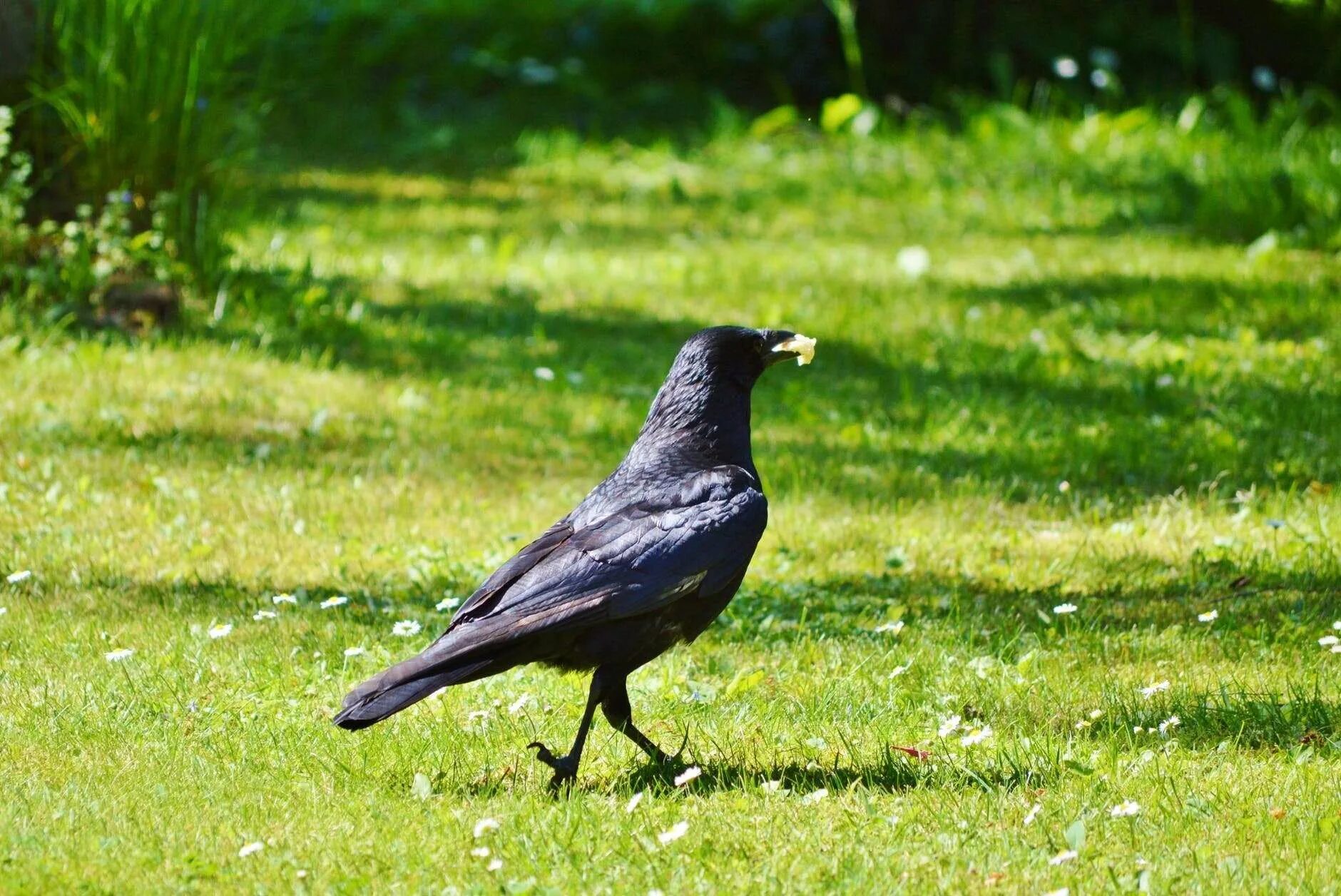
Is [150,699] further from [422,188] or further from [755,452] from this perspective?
[422,188]

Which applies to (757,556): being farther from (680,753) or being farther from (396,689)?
(396,689)

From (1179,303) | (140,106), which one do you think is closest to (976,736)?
(1179,303)

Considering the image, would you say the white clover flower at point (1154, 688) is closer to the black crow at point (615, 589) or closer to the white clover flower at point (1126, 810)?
the white clover flower at point (1126, 810)

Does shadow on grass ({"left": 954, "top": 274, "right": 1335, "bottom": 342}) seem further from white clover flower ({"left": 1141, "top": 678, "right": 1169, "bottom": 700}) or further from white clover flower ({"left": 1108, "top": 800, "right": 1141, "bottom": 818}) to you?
white clover flower ({"left": 1108, "top": 800, "right": 1141, "bottom": 818})

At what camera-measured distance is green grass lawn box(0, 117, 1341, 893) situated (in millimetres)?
3627

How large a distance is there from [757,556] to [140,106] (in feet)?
13.2

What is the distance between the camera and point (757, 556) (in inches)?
233

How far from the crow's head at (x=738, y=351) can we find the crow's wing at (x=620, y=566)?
364 millimetres

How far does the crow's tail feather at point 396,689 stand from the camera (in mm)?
3574

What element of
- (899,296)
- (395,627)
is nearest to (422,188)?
(899,296)

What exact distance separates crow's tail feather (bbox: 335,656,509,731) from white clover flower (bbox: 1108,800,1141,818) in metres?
1.39

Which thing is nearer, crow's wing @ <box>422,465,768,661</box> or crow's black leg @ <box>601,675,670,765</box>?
crow's wing @ <box>422,465,768,661</box>

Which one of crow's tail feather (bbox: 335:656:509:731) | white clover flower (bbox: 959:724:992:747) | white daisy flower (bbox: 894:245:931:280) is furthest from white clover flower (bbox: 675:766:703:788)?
white daisy flower (bbox: 894:245:931:280)

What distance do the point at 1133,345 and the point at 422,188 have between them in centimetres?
571
